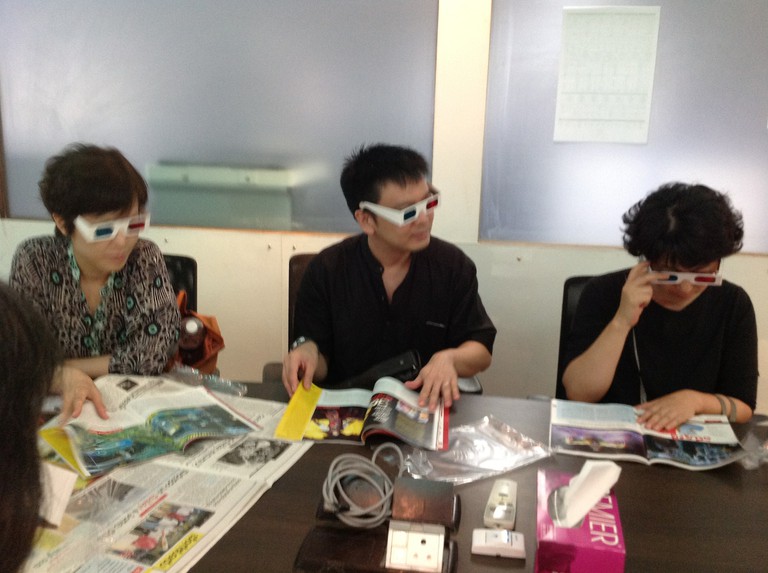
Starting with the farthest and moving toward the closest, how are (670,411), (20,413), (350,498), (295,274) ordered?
1. (295,274)
2. (670,411)
3. (350,498)
4. (20,413)

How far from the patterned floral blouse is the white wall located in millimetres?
1025

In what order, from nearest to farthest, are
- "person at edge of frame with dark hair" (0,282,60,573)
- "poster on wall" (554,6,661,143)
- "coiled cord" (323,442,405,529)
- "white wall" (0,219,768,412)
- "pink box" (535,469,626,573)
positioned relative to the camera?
"person at edge of frame with dark hair" (0,282,60,573) < "pink box" (535,469,626,573) < "coiled cord" (323,442,405,529) < "poster on wall" (554,6,661,143) < "white wall" (0,219,768,412)

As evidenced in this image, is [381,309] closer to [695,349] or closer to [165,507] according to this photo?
[695,349]

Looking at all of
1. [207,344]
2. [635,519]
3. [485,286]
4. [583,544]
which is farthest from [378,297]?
[583,544]

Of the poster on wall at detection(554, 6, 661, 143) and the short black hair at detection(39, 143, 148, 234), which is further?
the poster on wall at detection(554, 6, 661, 143)

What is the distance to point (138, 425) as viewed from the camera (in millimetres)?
1294

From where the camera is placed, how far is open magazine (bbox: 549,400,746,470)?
1.21 meters

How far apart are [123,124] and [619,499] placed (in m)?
2.63

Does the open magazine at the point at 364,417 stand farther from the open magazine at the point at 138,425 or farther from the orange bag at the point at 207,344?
the orange bag at the point at 207,344

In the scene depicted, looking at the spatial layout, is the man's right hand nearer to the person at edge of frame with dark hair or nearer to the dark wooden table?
the dark wooden table

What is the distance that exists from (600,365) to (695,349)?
0.89 feet

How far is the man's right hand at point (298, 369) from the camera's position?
4.95 feet

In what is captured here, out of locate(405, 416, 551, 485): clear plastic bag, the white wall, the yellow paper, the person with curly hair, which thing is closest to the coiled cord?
locate(405, 416, 551, 485): clear plastic bag

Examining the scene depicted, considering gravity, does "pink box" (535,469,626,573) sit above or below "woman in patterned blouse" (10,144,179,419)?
below
